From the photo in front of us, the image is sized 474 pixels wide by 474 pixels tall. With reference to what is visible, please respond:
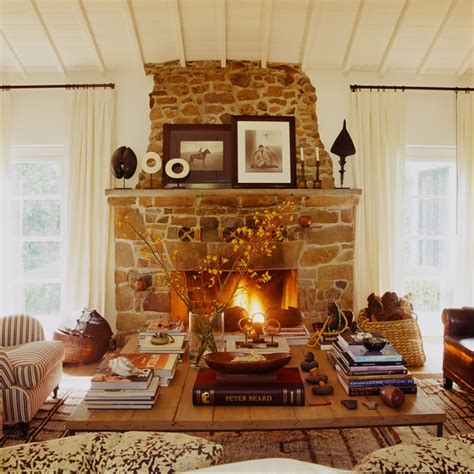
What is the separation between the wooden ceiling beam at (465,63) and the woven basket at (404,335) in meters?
2.53

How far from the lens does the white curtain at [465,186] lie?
4695 millimetres

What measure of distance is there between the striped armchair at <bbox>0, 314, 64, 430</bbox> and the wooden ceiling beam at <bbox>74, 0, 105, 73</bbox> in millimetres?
2439

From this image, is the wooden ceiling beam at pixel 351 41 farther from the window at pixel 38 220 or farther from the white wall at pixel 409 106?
the window at pixel 38 220

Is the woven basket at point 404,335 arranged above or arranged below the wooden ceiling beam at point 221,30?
below

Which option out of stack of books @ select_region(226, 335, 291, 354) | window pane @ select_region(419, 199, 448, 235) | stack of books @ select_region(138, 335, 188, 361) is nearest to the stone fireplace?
window pane @ select_region(419, 199, 448, 235)

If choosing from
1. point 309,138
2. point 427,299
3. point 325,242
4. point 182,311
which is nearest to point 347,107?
point 309,138

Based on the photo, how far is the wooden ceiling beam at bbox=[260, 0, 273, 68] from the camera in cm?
382

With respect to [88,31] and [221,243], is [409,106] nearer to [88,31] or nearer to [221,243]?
[221,243]

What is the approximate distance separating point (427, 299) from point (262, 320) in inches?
114

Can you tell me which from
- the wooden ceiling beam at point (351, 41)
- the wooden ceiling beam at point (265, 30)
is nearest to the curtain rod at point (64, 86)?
the wooden ceiling beam at point (265, 30)

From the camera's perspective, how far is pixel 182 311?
178 inches

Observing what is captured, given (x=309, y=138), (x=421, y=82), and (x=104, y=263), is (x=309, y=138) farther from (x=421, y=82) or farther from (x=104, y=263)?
(x=104, y=263)

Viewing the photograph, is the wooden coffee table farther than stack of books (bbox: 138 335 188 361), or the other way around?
stack of books (bbox: 138 335 188 361)

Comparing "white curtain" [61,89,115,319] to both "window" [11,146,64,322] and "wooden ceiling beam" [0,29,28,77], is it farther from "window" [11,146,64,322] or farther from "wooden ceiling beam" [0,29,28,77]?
"wooden ceiling beam" [0,29,28,77]
